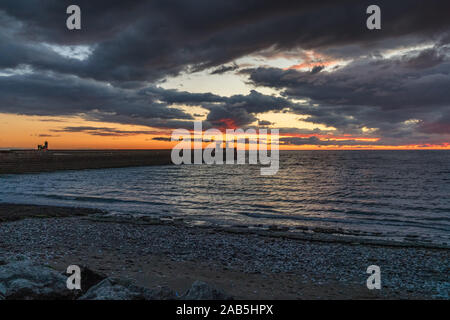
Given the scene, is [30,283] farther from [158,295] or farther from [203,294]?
[203,294]

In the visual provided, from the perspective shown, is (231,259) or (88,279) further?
(231,259)

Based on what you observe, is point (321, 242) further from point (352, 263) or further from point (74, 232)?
point (74, 232)

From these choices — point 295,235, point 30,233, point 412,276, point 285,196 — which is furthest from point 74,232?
point 285,196

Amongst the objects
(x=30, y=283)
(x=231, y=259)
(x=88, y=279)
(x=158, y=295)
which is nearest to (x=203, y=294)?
(x=158, y=295)

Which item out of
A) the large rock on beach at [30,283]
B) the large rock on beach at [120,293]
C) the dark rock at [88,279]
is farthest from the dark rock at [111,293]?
the dark rock at [88,279]

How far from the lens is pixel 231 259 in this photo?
15.0 meters

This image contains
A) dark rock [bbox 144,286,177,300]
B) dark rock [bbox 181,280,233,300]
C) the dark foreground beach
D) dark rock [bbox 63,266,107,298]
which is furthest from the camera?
the dark foreground beach

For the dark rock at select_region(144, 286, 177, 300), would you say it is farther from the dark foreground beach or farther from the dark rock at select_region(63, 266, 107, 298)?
the dark foreground beach

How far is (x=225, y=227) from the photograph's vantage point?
76.5ft

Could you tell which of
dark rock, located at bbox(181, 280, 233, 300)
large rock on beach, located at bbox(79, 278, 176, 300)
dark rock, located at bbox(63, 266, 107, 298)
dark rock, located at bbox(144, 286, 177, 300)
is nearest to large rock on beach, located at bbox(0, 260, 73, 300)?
dark rock, located at bbox(63, 266, 107, 298)

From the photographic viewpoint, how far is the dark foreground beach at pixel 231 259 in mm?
11484

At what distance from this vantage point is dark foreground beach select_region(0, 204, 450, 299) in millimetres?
11484

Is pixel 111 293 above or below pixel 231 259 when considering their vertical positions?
above
